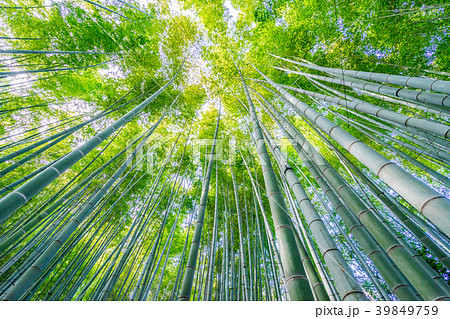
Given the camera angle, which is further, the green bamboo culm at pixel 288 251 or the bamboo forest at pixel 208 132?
the bamboo forest at pixel 208 132

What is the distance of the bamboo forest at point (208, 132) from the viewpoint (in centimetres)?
184

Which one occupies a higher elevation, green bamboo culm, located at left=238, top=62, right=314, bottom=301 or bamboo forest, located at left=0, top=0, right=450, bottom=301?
bamboo forest, located at left=0, top=0, right=450, bottom=301

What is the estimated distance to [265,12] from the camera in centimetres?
400

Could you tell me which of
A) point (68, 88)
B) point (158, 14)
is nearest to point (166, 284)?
point (68, 88)

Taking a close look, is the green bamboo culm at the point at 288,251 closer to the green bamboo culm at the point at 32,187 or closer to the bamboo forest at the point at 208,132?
the bamboo forest at the point at 208,132

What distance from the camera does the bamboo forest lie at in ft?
6.04
